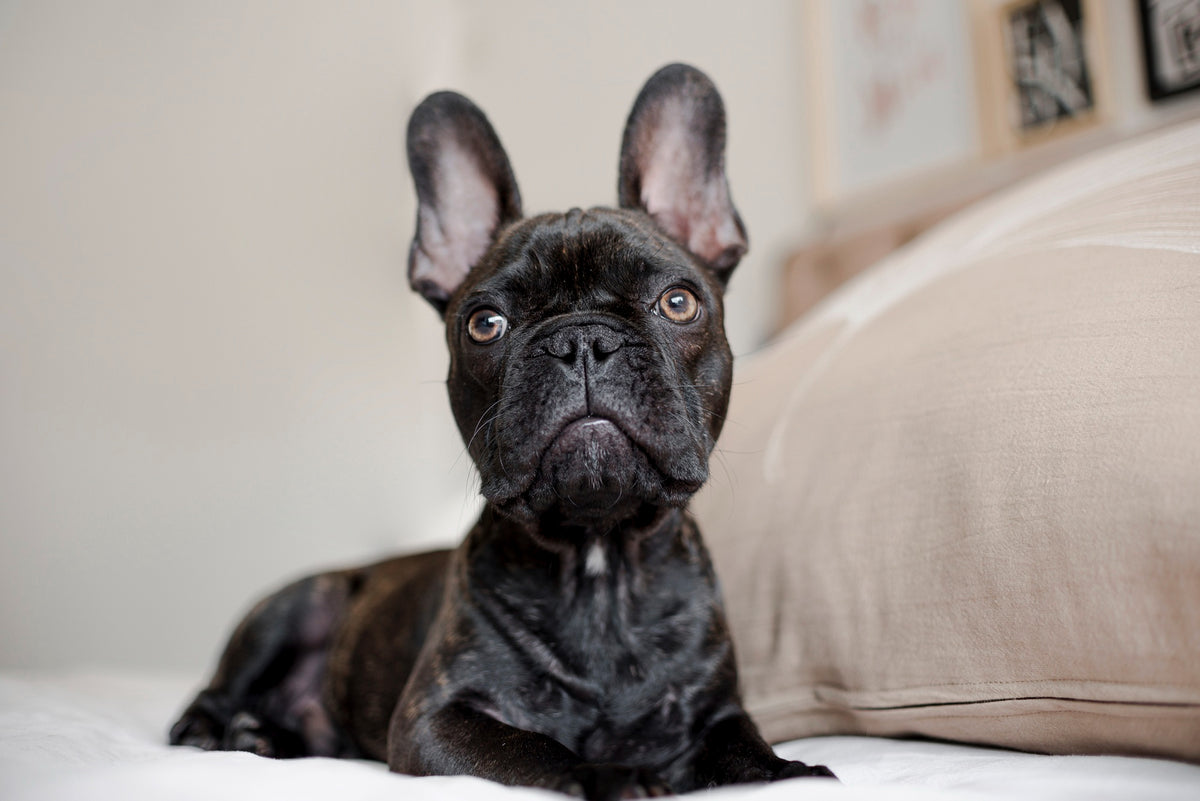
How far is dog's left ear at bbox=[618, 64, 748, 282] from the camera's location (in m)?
1.64

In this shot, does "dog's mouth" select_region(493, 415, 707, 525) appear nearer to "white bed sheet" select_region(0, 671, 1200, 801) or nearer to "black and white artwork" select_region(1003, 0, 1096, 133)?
"white bed sheet" select_region(0, 671, 1200, 801)

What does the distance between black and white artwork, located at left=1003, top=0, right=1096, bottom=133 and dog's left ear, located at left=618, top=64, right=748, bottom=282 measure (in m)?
1.38

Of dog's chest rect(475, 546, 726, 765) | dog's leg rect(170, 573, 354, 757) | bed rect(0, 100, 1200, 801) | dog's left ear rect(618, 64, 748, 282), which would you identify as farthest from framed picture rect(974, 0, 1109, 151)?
dog's leg rect(170, 573, 354, 757)

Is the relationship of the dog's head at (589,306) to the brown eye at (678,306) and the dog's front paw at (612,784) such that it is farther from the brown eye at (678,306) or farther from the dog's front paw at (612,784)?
the dog's front paw at (612,784)

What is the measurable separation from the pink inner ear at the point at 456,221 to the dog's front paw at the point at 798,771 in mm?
1058

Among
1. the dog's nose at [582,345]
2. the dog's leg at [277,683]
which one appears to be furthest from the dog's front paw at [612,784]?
the dog's leg at [277,683]

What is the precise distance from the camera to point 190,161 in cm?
410

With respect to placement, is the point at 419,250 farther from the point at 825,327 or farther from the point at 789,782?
the point at 789,782

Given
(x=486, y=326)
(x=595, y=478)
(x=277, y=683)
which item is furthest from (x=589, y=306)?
(x=277, y=683)

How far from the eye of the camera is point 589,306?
4.62ft

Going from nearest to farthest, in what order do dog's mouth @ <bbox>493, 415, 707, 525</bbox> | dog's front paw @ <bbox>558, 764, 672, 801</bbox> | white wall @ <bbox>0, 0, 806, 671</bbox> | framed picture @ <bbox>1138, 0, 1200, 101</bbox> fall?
dog's front paw @ <bbox>558, 764, 672, 801</bbox> → dog's mouth @ <bbox>493, 415, 707, 525</bbox> → framed picture @ <bbox>1138, 0, 1200, 101</bbox> → white wall @ <bbox>0, 0, 806, 671</bbox>

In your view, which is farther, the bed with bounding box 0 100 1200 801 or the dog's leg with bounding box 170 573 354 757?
the dog's leg with bounding box 170 573 354 757

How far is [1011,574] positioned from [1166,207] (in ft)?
1.84

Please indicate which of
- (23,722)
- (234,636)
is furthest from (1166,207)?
(234,636)
